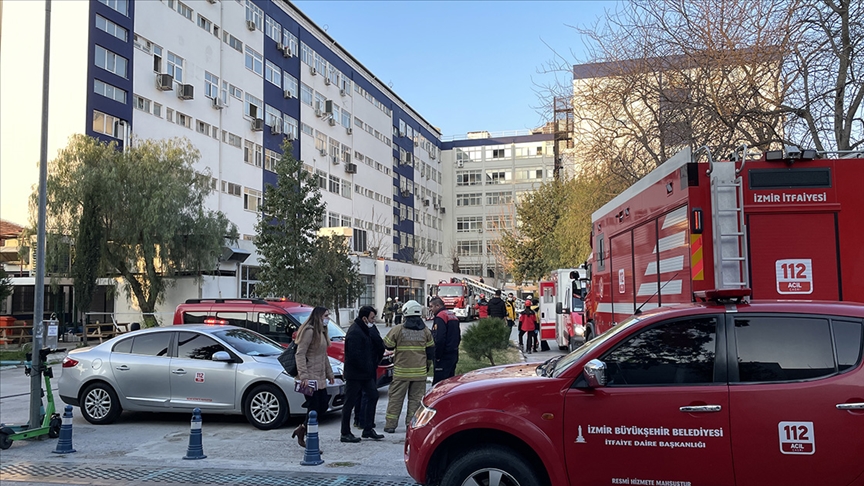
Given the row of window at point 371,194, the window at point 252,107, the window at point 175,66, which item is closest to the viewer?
the window at point 175,66

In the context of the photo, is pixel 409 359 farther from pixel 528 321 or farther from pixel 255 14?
pixel 255 14

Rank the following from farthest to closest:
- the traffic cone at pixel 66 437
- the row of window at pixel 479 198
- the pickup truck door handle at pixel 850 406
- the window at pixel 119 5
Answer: the row of window at pixel 479 198, the window at pixel 119 5, the traffic cone at pixel 66 437, the pickup truck door handle at pixel 850 406

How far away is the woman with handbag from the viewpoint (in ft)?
30.1

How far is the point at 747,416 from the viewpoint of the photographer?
4793 millimetres

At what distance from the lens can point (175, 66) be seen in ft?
130

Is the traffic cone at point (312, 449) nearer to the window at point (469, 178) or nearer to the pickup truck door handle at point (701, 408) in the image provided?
the pickup truck door handle at point (701, 408)

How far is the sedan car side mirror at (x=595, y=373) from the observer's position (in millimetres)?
Result: 4988

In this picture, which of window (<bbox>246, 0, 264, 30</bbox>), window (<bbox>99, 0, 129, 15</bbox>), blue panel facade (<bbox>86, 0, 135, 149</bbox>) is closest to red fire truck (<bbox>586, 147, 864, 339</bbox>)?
blue panel facade (<bbox>86, 0, 135, 149</bbox>)

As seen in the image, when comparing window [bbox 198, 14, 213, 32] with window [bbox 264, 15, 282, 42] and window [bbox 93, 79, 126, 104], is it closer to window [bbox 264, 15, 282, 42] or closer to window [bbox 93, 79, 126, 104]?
window [bbox 264, 15, 282, 42]

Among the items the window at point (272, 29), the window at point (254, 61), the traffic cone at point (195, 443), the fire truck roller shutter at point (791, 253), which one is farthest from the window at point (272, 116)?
the fire truck roller shutter at point (791, 253)

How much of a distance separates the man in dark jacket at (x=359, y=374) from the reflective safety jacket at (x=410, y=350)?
387 millimetres

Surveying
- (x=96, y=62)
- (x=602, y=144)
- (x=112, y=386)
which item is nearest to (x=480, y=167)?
(x=96, y=62)

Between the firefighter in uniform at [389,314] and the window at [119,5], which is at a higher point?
the window at [119,5]

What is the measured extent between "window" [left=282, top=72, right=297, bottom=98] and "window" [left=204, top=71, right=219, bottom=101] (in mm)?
9261
